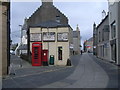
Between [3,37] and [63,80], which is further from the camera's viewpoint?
[3,37]

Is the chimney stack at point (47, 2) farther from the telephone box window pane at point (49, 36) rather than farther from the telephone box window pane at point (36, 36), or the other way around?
the telephone box window pane at point (49, 36)

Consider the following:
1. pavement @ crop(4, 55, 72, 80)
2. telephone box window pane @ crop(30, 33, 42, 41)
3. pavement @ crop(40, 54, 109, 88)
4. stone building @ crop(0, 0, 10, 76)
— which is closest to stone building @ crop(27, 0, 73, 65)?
telephone box window pane @ crop(30, 33, 42, 41)

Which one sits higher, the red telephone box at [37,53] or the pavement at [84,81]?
the red telephone box at [37,53]

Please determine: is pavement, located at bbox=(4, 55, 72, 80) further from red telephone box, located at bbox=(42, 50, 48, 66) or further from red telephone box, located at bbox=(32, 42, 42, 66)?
red telephone box, located at bbox=(42, 50, 48, 66)

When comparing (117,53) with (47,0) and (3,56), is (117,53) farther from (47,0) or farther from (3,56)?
(47,0)

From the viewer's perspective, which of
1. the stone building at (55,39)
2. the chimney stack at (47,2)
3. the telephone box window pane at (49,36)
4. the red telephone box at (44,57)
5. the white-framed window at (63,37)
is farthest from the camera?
the chimney stack at (47,2)

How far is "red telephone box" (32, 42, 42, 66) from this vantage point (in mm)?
23234

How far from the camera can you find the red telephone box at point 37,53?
23.2 metres

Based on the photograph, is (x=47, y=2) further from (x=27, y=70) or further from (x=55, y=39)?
(x=27, y=70)

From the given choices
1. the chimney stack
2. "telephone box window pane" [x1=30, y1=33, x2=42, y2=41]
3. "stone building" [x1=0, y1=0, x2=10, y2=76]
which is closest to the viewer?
"stone building" [x1=0, y1=0, x2=10, y2=76]

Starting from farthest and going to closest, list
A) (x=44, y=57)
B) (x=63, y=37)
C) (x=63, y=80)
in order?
(x=63, y=37) < (x=44, y=57) < (x=63, y=80)

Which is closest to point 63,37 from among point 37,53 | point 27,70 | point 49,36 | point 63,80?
point 49,36

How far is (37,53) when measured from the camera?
23422 millimetres

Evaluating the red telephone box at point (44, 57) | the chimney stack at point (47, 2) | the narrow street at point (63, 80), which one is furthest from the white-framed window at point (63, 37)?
the chimney stack at point (47, 2)
